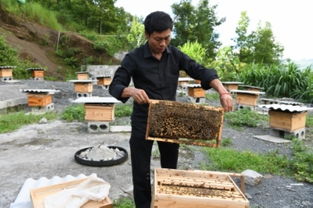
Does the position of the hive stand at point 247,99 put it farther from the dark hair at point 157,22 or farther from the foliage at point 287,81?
the dark hair at point 157,22

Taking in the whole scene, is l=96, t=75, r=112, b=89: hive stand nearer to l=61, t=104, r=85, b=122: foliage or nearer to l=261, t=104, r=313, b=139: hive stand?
l=61, t=104, r=85, b=122: foliage

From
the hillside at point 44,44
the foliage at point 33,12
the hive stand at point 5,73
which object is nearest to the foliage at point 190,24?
the hillside at point 44,44

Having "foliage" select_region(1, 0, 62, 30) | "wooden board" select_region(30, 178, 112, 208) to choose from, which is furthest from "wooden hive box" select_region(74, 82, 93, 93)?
"foliage" select_region(1, 0, 62, 30)

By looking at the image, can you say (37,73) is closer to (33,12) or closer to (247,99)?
(33,12)

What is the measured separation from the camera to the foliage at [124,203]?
3.50 meters

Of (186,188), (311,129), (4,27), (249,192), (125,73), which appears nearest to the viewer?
(186,188)

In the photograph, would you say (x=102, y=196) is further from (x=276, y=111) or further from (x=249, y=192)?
(x=276, y=111)

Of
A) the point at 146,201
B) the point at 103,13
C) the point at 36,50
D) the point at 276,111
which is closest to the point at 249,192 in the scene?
the point at 146,201

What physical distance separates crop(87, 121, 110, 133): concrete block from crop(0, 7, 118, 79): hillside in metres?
12.3

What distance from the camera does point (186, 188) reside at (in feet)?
7.36

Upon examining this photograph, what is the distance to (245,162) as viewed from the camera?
207 inches

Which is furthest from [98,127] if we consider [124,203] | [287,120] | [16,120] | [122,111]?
[287,120]

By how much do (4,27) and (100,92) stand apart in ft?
34.5

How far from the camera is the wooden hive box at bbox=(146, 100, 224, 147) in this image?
2.35 meters
